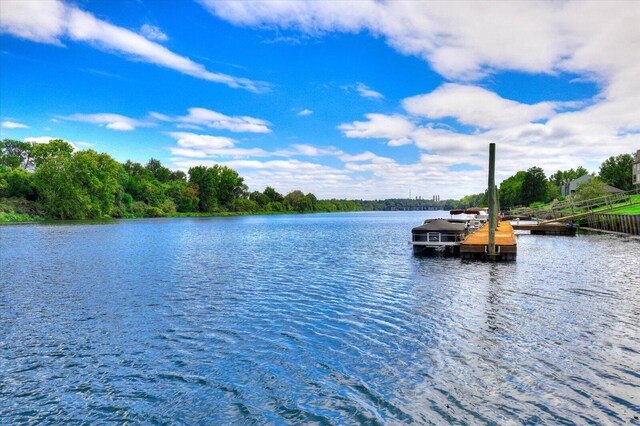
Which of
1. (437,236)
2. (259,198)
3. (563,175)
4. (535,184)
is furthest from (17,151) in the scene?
(563,175)

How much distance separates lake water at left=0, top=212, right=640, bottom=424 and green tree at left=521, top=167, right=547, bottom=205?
114969 millimetres

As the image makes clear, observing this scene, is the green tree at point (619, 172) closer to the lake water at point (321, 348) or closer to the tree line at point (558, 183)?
the tree line at point (558, 183)

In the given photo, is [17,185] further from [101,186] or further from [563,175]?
[563,175]

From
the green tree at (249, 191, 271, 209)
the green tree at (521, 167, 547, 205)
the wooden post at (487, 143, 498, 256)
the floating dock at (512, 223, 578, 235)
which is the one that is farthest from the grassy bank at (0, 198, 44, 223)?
the green tree at (521, 167, 547, 205)

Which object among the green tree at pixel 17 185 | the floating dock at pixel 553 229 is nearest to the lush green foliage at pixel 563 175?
the floating dock at pixel 553 229

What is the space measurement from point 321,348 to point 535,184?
133 meters

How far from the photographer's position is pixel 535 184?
124m

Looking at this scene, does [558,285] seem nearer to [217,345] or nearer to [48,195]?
[217,345]

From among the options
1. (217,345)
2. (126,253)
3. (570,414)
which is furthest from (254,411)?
(126,253)

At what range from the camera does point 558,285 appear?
17953mm

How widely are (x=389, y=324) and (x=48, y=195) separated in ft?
325

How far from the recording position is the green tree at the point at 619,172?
320 ft

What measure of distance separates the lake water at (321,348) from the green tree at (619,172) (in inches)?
3878

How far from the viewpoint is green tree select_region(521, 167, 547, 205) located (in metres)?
123
